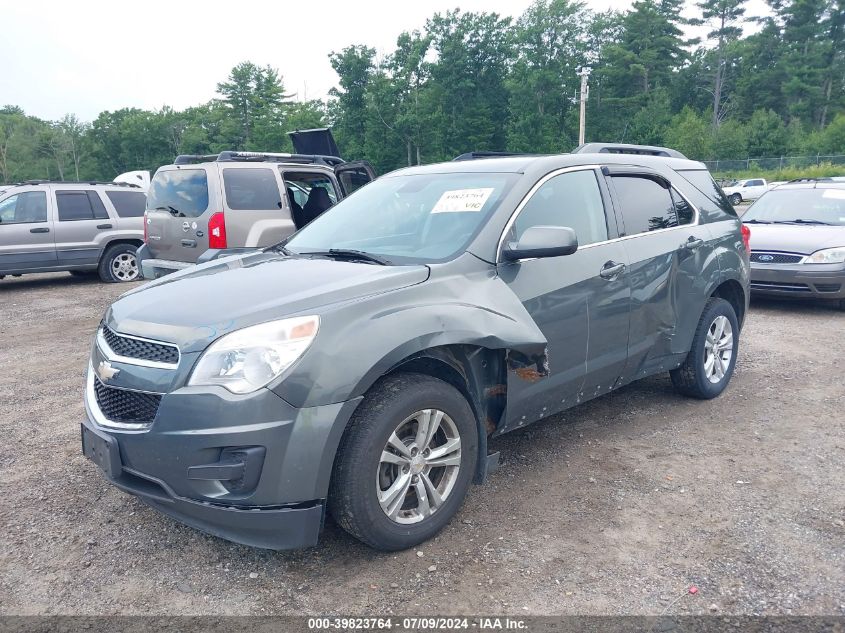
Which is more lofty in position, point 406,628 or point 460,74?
point 460,74

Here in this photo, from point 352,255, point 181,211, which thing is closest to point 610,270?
point 352,255

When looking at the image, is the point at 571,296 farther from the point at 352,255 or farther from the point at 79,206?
the point at 79,206

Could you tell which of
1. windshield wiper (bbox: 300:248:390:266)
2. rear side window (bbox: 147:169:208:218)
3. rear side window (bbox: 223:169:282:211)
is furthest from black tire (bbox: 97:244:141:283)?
windshield wiper (bbox: 300:248:390:266)

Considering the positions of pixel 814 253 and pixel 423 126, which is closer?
pixel 814 253

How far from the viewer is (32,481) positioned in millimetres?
3801

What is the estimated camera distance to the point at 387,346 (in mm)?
2811

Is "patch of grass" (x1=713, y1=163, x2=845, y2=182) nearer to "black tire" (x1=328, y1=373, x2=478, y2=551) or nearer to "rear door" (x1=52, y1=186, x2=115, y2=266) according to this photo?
"rear door" (x1=52, y1=186, x2=115, y2=266)

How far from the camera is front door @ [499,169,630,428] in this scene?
3.51m

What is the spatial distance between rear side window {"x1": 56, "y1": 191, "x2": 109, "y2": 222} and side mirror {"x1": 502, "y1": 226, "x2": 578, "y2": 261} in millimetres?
10315

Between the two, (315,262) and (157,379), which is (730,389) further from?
(157,379)

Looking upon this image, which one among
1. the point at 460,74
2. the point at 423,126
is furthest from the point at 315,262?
the point at 460,74

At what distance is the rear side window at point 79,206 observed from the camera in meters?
11.4

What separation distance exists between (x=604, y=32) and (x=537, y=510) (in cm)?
7531

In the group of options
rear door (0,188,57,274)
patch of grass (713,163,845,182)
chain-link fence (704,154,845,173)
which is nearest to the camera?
rear door (0,188,57,274)
